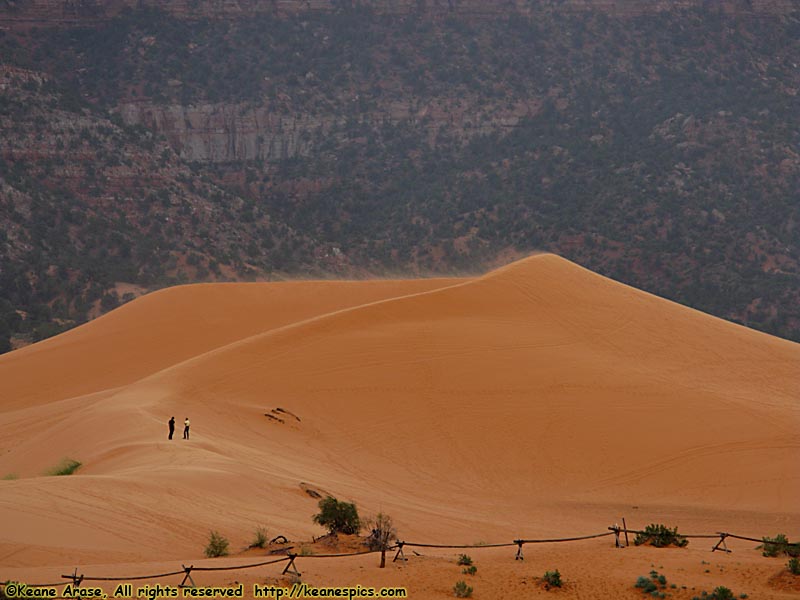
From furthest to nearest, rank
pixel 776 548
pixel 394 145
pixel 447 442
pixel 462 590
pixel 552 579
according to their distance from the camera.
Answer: pixel 394 145, pixel 447 442, pixel 776 548, pixel 552 579, pixel 462 590

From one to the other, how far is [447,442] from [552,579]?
36.8 ft

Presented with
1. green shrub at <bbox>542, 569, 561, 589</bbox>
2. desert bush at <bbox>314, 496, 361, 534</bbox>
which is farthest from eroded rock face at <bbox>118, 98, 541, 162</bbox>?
green shrub at <bbox>542, 569, 561, 589</bbox>

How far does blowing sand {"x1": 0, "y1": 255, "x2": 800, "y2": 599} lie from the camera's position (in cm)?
1387

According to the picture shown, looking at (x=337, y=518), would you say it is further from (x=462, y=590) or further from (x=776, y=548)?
(x=776, y=548)

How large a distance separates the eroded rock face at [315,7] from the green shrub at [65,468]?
224 ft

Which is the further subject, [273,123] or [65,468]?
[273,123]

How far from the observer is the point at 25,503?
15039mm

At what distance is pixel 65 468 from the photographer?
20.0 metres

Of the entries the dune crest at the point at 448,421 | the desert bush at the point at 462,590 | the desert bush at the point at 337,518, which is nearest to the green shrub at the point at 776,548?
the desert bush at the point at 462,590

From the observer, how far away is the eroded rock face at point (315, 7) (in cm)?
8369

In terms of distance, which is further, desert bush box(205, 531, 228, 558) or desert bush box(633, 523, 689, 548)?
desert bush box(633, 523, 689, 548)

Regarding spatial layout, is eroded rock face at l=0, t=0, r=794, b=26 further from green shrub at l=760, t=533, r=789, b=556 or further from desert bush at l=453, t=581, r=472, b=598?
desert bush at l=453, t=581, r=472, b=598

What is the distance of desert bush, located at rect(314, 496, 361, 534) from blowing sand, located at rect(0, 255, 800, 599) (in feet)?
1.10

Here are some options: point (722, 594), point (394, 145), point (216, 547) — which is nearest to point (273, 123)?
point (394, 145)
